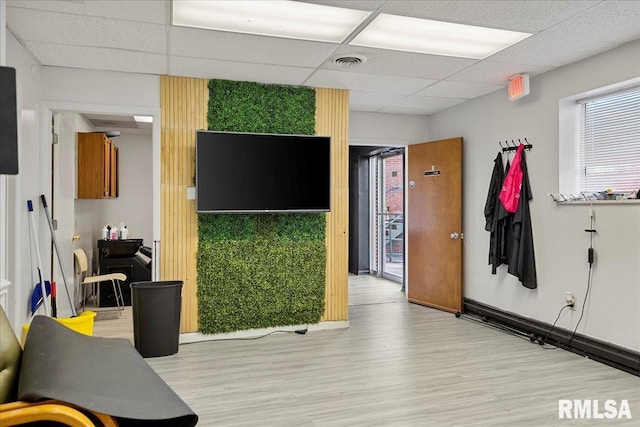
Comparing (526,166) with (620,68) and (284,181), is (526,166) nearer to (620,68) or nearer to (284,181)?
(620,68)

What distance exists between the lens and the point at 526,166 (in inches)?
178

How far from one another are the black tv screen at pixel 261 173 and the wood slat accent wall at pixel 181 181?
25 centimetres

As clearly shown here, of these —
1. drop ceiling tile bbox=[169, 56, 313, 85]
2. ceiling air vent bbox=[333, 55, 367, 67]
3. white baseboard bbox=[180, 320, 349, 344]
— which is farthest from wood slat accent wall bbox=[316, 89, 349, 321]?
ceiling air vent bbox=[333, 55, 367, 67]

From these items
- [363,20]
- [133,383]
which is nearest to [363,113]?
[363,20]

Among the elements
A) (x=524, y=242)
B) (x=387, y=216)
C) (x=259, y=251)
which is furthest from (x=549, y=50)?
(x=387, y=216)

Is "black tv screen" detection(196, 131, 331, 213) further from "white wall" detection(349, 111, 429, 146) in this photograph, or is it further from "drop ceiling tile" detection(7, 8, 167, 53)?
"white wall" detection(349, 111, 429, 146)

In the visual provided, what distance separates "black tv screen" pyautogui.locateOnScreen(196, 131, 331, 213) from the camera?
4176 millimetres

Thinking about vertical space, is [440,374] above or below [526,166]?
below

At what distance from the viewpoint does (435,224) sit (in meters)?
5.77

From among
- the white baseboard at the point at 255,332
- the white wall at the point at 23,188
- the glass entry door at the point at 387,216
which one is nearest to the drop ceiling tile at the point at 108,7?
the white wall at the point at 23,188

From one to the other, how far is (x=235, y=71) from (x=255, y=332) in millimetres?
2537

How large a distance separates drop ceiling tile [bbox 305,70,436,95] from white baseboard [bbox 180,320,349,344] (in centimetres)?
250

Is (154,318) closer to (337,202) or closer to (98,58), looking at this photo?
(337,202)

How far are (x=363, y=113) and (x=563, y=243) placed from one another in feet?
9.64
